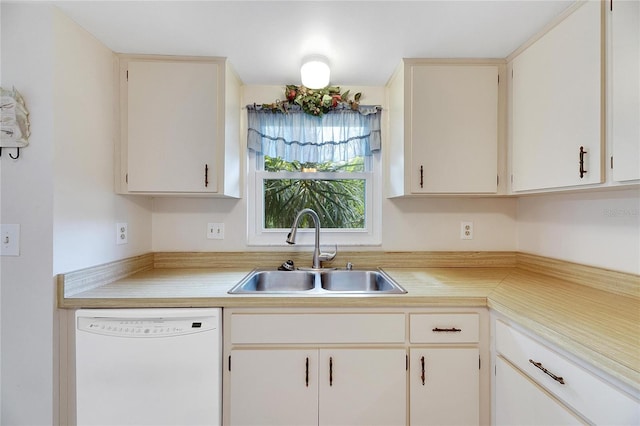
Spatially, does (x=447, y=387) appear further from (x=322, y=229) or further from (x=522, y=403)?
(x=322, y=229)

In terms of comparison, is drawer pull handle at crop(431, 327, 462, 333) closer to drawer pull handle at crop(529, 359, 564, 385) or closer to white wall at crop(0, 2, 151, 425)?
drawer pull handle at crop(529, 359, 564, 385)

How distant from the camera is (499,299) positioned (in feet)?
4.00

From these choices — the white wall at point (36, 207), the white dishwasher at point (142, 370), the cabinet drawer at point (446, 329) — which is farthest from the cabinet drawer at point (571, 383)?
the white wall at point (36, 207)

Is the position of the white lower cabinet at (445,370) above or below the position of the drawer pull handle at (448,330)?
below

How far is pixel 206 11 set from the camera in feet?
4.07

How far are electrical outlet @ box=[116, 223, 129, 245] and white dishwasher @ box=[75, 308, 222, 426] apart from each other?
464 millimetres

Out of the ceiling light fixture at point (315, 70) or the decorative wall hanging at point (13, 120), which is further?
the ceiling light fixture at point (315, 70)

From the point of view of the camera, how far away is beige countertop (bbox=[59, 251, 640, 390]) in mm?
833

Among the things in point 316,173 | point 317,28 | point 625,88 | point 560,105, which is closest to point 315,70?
point 317,28

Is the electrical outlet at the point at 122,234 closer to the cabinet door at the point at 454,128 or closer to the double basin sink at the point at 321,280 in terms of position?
the double basin sink at the point at 321,280

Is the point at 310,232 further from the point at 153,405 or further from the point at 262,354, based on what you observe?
the point at 153,405

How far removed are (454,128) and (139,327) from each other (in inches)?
72.3

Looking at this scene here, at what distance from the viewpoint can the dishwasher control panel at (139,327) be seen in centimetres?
122

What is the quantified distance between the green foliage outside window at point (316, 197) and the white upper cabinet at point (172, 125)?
1.55ft
